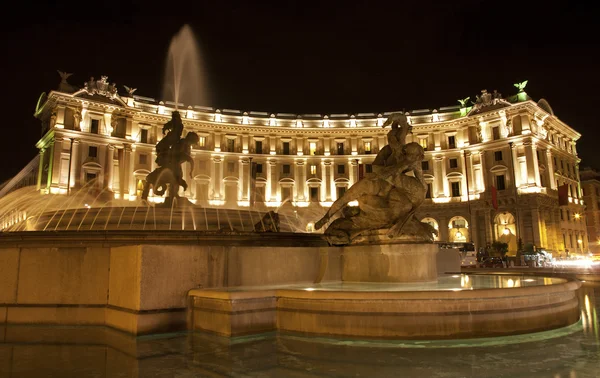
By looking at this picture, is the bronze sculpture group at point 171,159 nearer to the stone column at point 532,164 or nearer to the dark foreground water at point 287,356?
the dark foreground water at point 287,356

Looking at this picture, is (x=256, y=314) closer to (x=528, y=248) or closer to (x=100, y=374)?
(x=100, y=374)

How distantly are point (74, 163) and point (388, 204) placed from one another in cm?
4497

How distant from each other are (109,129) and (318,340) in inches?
1928

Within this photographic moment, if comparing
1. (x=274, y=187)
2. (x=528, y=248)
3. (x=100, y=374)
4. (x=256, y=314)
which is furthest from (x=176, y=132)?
(x=274, y=187)

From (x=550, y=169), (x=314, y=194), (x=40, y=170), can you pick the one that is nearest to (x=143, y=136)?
(x=40, y=170)

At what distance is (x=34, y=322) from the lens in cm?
704

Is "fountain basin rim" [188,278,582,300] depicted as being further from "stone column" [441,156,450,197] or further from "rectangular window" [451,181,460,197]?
"stone column" [441,156,450,197]

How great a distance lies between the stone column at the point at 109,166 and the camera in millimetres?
48062

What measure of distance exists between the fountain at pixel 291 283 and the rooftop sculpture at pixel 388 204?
22 millimetres

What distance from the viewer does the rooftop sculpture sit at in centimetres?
855

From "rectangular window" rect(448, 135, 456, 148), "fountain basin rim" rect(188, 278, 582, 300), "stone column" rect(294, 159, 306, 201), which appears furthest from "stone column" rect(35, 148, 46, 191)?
"fountain basin rim" rect(188, 278, 582, 300)

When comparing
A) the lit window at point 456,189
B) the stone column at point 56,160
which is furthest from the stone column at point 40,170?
the lit window at point 456,189

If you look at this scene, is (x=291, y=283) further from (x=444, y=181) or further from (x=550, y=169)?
(x=550, y=169)

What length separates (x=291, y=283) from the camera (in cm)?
809
